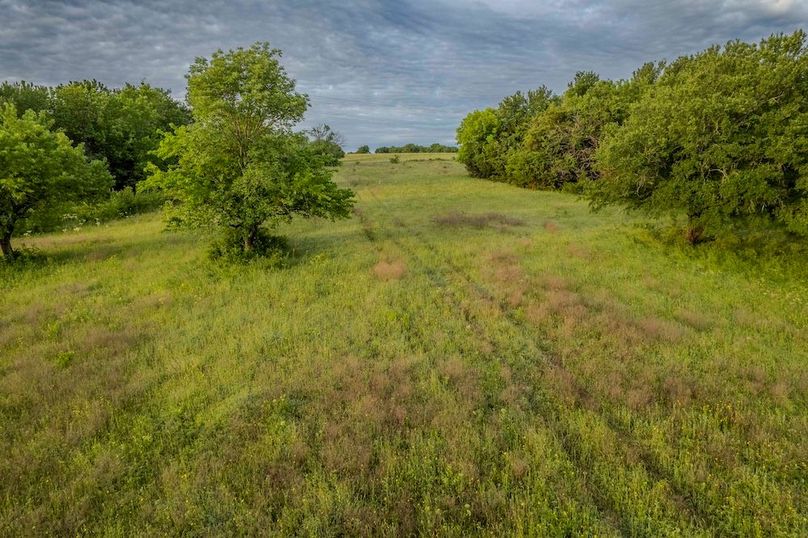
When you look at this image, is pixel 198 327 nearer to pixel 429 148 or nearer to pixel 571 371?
pixel 571 371

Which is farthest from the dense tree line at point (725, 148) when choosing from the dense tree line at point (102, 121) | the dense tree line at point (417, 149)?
the dense tree line at point (417, 149)

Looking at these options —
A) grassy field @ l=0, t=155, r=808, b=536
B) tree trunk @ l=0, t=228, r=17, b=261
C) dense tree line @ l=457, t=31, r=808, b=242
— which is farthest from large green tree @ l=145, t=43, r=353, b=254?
dense tree line @ l=457, t=31, r=808, b=242

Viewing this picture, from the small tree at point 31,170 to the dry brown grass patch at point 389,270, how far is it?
621 inches

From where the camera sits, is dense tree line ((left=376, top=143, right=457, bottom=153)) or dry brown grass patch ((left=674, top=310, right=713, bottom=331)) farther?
dense tree line ((left=376, top=143, right=457, bottom=153))

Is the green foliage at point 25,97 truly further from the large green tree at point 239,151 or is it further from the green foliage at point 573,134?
the green foliage at point 573,134

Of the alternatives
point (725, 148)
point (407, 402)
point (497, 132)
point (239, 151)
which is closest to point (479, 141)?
point (497, 132)

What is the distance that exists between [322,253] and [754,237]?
21979mm

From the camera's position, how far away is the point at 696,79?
771 inches

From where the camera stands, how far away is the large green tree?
17844 millimetres

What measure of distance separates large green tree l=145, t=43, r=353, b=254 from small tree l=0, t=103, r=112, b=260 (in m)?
4.95

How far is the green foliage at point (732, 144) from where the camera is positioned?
16.8 meters

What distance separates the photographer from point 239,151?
19.3m

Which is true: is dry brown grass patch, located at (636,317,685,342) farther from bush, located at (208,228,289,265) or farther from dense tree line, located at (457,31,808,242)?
bush, located at (208,228,289,265)

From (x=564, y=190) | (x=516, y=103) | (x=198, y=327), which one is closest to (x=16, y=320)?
(x=198, y=327)
